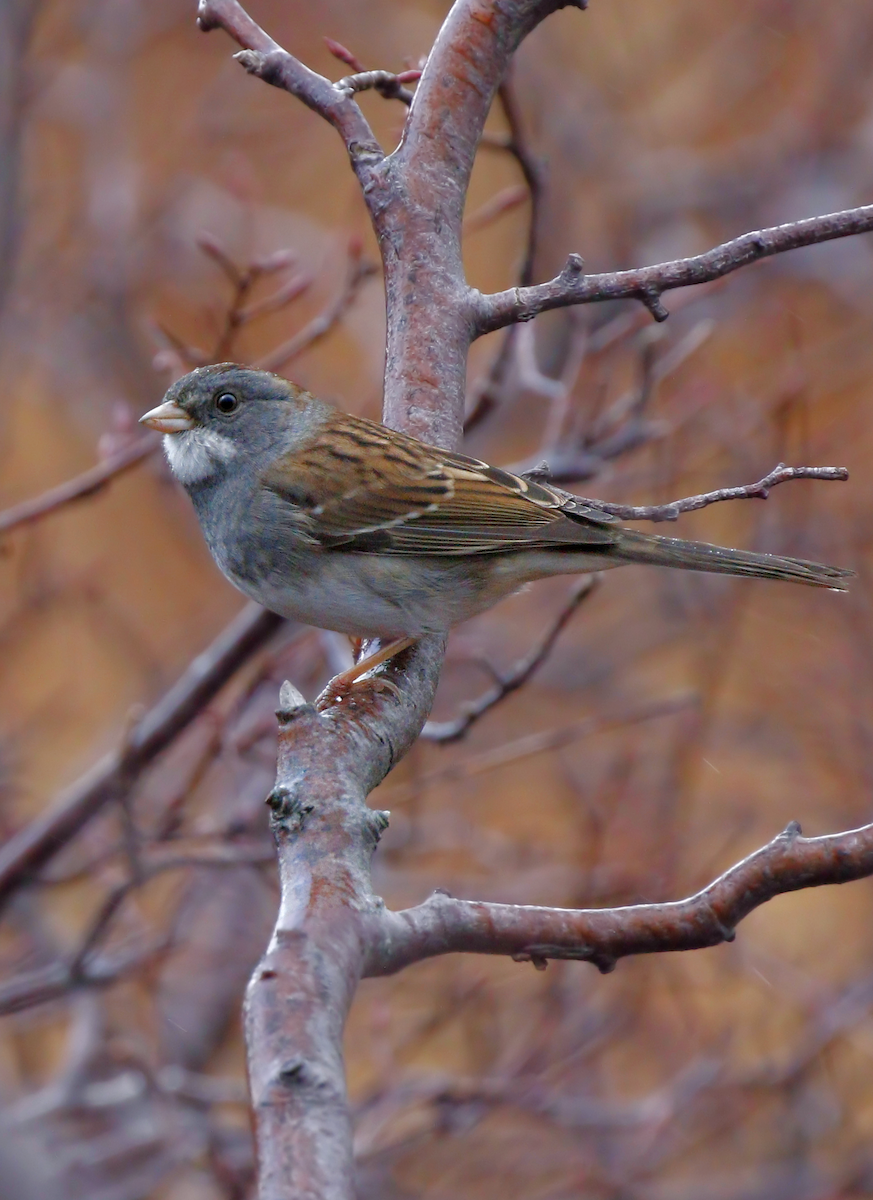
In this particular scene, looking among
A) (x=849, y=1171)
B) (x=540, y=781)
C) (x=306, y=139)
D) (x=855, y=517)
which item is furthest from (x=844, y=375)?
(x=849, y=1171)

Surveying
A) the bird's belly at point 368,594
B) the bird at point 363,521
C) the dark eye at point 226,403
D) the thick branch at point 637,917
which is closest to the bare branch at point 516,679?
the bird at point 363,521

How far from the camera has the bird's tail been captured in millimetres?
2982

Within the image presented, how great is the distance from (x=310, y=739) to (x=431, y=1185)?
11.0 feet

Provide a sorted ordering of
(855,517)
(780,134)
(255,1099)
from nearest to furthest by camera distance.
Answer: (255,1099), (855,517), (780,134)

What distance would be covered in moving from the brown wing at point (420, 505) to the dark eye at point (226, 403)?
0.93 ft

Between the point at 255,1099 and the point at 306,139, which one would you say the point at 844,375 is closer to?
the point at 306,139

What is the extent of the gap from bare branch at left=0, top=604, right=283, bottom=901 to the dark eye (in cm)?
60

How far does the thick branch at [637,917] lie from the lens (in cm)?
184

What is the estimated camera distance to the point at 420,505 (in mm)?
3604

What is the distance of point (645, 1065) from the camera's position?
21.2 ft

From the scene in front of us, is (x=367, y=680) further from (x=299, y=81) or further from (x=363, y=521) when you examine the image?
(x=299, y=81)

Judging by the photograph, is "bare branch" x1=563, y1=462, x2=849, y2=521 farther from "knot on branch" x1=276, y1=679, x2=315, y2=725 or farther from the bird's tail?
"knot on branch" x1=276, y1=679, x2=315, y2=725

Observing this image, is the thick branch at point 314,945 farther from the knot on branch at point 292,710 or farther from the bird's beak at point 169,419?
the bird's beak at point 169,419

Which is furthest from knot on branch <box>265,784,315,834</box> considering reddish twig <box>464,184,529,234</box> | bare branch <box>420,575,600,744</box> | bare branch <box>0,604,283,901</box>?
reddish twig <box>464,184,529,234</box>
